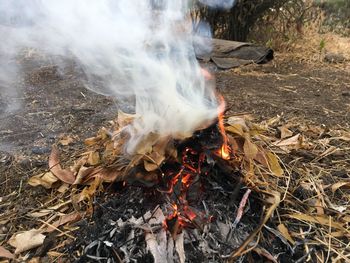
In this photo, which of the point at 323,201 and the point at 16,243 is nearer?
the point at 16,243

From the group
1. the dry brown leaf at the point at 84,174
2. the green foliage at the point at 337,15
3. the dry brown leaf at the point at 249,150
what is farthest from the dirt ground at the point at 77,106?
the green foliage at the point at 337,15

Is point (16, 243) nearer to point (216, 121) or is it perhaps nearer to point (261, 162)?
point (216, 121)

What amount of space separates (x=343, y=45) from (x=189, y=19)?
2749mm

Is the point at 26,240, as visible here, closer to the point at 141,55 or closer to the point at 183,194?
the point at 183,194

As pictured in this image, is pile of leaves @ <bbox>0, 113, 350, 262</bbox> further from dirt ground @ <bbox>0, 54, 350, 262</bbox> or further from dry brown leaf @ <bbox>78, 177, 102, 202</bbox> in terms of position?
dirt ground @ <bbox>0, 54, 350, 262</bbox>

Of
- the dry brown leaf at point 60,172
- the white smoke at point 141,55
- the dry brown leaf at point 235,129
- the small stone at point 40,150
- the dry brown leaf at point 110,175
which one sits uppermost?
the white smoke at point 141,55

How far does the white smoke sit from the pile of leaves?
0.18m

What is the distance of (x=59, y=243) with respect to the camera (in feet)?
6.49

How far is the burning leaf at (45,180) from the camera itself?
236 cm

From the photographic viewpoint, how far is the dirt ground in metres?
2.64

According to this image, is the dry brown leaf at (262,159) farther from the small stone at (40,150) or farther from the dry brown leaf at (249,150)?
the small stone at (40,150)

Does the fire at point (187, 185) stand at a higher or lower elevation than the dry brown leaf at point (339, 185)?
higher

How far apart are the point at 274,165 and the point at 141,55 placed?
1.24 metres

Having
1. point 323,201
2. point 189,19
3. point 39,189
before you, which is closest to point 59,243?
point 39,189
